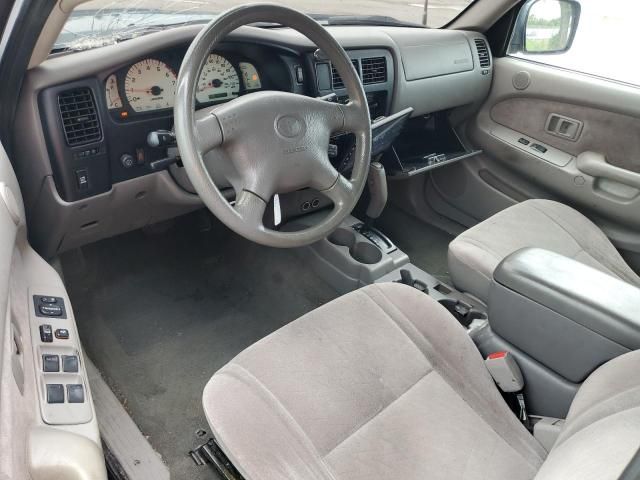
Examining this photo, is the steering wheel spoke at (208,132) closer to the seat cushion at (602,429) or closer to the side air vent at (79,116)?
the side air vent at (79,116)

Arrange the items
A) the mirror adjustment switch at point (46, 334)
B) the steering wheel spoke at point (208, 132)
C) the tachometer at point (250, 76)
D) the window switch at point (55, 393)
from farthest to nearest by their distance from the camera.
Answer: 1. the tachometer at point (250, 76)
2. the steering wheel spoke at point (208, 132)
3. the mirror adjustment switch at point (46, 334)
4. the window switch at point (55, 393)

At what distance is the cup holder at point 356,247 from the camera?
2123 mm

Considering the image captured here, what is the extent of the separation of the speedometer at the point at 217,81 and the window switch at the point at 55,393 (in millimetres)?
953

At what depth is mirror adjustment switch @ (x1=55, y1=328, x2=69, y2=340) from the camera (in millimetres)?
1097

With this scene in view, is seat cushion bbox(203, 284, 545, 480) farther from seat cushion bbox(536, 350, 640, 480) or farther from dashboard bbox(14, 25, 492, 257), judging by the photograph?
dashboard bbox(14, 25, 492, 257)

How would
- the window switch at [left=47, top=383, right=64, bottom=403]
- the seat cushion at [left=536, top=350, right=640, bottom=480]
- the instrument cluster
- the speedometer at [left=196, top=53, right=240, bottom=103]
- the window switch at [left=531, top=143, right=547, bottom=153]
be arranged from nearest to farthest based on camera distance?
1. the seat cushion at [left=536, top=350, right=640, bottom=480]
2. the window switch at [left=47, top=383, right=64, bottom=403]
3. the instrument cluster
4. the speedometer at [left=196, top=53, right=240, bottom=103]
5. the window switch at [left=531, top=143, right=547, bottom=153]

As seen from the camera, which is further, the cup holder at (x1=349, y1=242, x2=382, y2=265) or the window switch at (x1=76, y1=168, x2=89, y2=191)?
the cup holder at (x1=349, y1=242, x2=382, y2=265)

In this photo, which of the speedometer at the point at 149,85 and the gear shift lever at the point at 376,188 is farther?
the gear shift lever at the point at 376,188

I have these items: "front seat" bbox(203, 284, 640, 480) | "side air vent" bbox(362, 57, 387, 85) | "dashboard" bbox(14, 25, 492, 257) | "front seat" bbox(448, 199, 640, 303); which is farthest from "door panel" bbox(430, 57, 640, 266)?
"front seat" bbox(203, 284, 640, 480)

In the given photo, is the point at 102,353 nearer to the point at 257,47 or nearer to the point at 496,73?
the point at 257,47

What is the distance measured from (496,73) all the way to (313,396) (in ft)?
6.37

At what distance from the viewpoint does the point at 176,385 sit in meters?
1.81

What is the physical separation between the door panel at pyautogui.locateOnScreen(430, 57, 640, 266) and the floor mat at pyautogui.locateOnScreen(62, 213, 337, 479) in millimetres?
898

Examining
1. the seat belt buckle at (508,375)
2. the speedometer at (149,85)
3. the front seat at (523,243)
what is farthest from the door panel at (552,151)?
the speedometer at (149,85)
